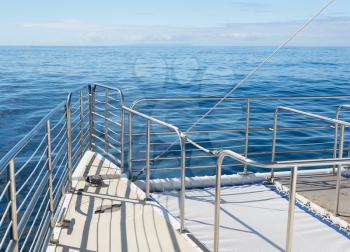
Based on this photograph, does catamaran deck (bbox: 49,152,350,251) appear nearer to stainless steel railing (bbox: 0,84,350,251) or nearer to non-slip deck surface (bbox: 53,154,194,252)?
non-slip deck surface (bbox: 53,154,194,252)

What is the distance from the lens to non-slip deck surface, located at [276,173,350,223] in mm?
3897

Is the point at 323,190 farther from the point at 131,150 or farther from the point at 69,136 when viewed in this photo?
the point at 69,136

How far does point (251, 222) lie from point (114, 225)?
1113mm

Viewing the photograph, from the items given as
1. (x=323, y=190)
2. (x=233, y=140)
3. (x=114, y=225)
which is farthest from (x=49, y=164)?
(x=233, y=140)

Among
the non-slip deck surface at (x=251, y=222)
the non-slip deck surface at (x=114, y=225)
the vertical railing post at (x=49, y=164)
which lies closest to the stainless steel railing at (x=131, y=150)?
the vertical railing post at (x=49, y=164)

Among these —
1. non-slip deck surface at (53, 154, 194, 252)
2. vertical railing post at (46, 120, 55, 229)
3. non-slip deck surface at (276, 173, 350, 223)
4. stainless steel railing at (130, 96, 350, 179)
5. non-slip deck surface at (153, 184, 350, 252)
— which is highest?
vertical railing post at (46, 120, 55, 229)

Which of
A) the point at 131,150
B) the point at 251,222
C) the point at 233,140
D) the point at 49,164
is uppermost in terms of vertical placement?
the point at 49,164

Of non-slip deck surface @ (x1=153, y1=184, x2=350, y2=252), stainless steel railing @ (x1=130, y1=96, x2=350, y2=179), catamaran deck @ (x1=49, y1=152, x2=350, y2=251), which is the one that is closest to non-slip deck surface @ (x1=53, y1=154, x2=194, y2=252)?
catamaran deck @ (x1=49, y1=152, x2=350, y2=251)

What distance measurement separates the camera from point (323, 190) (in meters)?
4.34

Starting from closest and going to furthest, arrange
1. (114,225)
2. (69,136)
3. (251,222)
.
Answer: (114,225), (251,222), (69,136)

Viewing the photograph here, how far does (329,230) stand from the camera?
3.46 meters

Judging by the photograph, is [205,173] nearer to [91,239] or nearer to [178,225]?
[178,225]

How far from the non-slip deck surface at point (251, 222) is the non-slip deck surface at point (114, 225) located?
266mm

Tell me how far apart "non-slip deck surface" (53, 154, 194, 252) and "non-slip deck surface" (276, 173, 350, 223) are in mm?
1510
